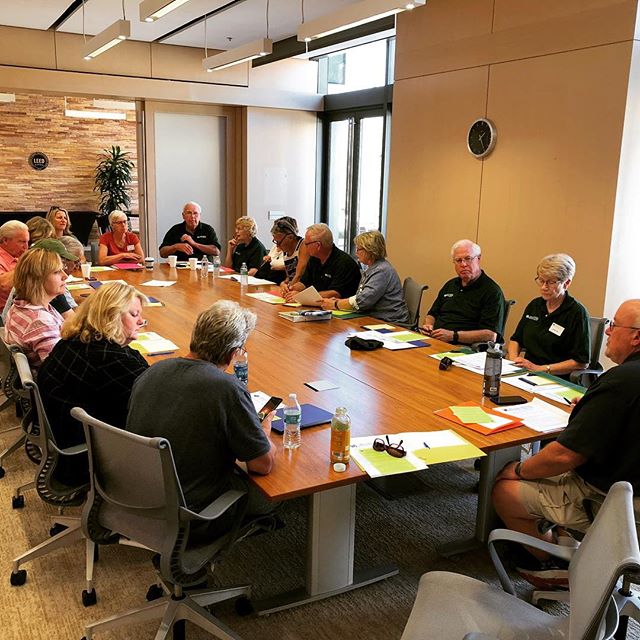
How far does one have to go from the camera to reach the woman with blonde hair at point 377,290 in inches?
188

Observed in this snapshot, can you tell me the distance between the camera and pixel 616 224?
4.77 m

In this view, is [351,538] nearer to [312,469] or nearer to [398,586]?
[398,586]

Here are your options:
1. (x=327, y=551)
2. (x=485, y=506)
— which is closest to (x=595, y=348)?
(x=485, y=506)

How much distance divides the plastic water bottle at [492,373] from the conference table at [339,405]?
0.06 m

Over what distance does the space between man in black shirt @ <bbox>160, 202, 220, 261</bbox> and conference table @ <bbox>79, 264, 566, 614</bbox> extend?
3.03 meters

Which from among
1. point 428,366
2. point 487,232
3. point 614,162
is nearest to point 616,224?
point 614,162

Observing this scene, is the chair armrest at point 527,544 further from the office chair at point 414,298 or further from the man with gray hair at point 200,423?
the office chair at point 414,298

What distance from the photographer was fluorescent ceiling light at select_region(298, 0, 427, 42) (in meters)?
4.17

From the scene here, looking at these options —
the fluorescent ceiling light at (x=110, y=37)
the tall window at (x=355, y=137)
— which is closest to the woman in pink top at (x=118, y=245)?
the fluorescent ceiling light at (x=110, y=37)

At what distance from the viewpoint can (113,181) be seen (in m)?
11.5

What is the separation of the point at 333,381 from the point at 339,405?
357mm

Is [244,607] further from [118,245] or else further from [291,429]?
[118,245]

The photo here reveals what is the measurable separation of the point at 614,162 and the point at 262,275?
338cm

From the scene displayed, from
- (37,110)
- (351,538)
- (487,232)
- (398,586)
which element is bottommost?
A: (398,586)
